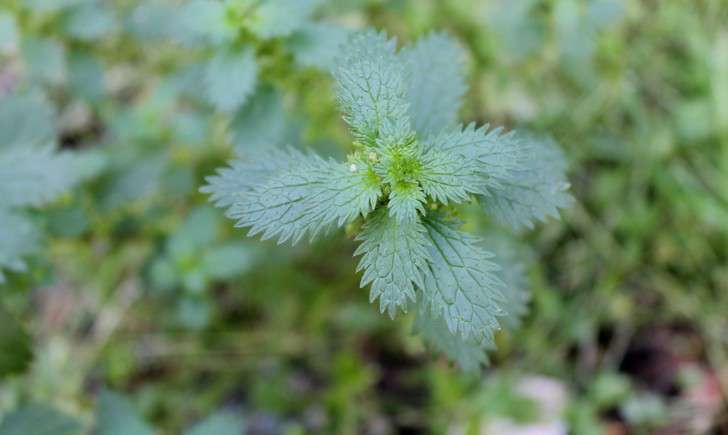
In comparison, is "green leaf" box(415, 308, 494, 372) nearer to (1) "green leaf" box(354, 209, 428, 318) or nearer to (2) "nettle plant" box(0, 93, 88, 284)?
(1) "green leaf" box(354, 209, 428, 318)

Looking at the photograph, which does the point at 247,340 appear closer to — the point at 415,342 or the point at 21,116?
the point at 415,342

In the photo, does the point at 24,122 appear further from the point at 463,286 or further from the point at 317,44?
the point at 463,286

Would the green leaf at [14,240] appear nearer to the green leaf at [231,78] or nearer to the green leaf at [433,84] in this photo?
the green leaf at [231,78]

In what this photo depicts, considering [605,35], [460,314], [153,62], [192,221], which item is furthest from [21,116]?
[605,35]

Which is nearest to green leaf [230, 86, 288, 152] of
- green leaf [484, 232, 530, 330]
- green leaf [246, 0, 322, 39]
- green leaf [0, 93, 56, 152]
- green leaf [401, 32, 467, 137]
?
green leaf [246, 0, 322, 39]

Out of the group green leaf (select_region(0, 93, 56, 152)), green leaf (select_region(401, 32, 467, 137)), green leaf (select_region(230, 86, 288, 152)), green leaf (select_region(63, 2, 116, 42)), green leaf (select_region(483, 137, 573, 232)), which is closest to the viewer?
green leaf (select_region(483, 137, 573, 232))

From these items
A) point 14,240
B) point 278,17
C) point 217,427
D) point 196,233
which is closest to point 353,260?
point 196,233
